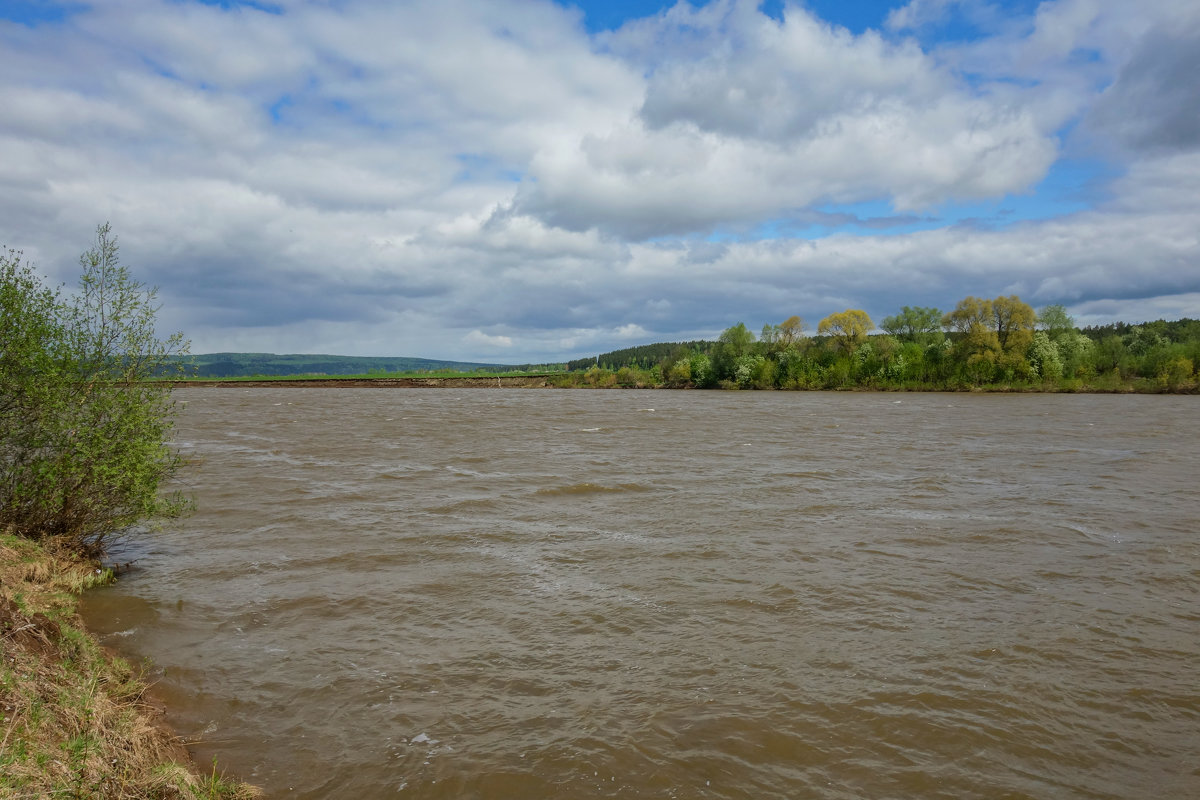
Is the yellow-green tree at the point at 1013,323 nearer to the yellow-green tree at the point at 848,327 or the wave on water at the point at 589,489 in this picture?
the yellow-green tree at the point at 848,327

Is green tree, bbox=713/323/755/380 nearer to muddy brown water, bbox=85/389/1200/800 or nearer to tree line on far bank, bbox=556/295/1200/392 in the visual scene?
tree line on far bank, bbox=556/295/1200/392

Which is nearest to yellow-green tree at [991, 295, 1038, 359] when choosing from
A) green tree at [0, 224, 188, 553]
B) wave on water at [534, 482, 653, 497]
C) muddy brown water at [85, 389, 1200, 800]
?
muddy brown water at [85, 389, 1200, 800]

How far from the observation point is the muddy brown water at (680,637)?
5750 mm

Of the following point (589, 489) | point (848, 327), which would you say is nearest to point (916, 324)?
point (848, 327)

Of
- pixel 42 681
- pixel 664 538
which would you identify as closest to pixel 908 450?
pixel 664 538

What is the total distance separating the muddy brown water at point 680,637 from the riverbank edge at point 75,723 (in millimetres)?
481

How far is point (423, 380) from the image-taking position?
156 meters

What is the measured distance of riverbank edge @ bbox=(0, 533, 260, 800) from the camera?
3980 mm

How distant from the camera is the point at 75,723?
482cm

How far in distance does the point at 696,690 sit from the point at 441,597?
4508 mm

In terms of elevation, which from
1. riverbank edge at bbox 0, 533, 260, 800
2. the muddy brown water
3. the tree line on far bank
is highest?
the tree line on far bank

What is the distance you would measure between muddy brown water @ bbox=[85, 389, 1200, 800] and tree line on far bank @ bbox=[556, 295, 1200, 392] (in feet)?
244

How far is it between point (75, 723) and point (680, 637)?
610cm

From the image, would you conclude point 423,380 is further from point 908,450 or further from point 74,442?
point 74,442
